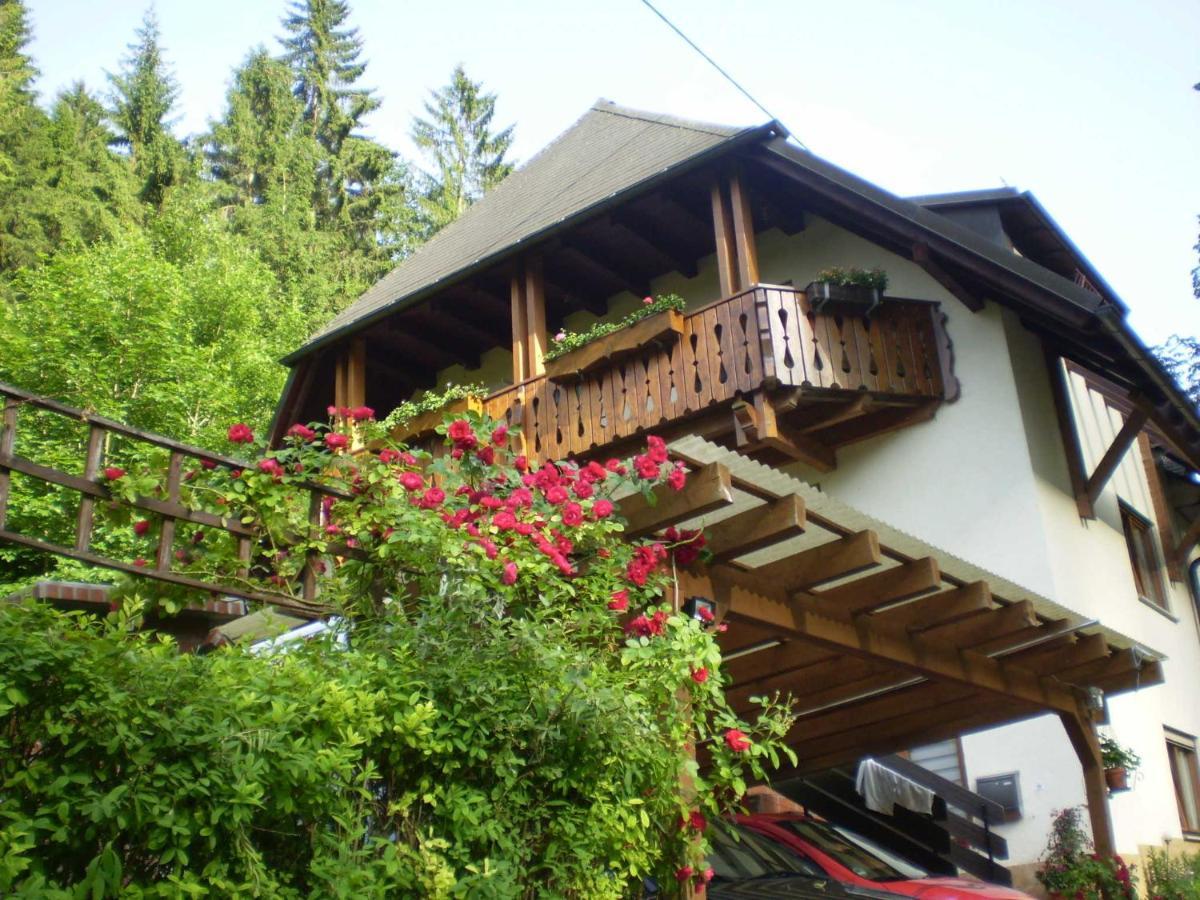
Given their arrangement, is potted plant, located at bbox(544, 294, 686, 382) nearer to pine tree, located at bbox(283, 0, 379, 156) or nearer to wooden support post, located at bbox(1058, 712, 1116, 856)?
wooden support post, located at bbox(1058, 712, 1116, 856)

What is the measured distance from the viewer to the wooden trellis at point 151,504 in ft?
18.6

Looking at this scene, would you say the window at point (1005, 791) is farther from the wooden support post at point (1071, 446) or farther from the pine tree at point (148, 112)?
the pine tree at point (148, 112)

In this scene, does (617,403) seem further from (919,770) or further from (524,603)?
(524,603)

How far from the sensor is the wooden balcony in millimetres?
12273

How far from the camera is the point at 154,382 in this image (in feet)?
79.6

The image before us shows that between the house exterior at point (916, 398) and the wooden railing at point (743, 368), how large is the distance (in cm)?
3

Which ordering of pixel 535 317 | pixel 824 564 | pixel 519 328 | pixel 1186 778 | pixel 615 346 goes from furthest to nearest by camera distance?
pixel 519 328 < pixel 535 317 < pixel 1186 778 < pixel 615 346 < pixel 824 564

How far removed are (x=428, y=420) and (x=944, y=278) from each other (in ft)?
20.2

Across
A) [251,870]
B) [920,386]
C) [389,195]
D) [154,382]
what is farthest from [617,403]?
[389,195]

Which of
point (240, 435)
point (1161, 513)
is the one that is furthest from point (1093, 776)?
point (240, 435)

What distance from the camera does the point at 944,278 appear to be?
13.2 m

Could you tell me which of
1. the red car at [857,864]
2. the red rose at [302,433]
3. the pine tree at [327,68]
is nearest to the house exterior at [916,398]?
the red car at [857,864]

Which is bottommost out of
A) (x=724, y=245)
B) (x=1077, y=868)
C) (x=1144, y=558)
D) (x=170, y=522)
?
(x=1077, y=868)

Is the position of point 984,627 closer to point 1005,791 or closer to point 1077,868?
point 1077,868
